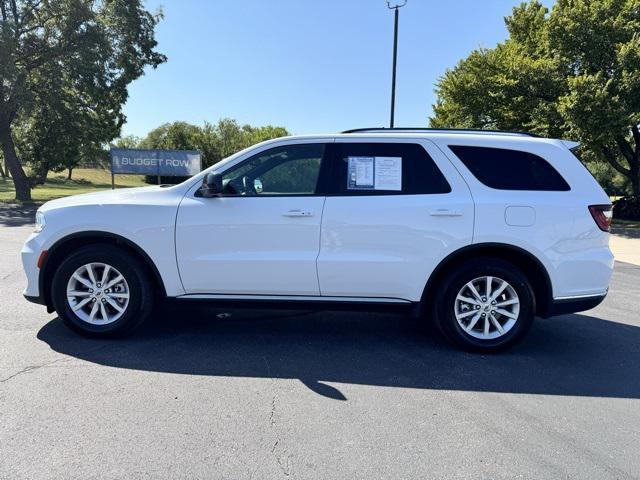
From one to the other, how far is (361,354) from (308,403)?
104 cm

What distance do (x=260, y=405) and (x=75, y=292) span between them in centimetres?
223

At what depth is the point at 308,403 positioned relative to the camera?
11.1 feet

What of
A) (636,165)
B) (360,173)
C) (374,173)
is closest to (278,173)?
(360,173)

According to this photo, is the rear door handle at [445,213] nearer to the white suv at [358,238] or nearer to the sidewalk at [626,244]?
the white suv at [358,238]

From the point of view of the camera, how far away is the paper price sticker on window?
14.2ft

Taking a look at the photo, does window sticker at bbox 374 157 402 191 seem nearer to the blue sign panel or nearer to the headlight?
the headlight

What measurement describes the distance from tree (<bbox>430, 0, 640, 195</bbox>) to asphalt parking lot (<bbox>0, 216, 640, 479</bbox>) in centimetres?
1380

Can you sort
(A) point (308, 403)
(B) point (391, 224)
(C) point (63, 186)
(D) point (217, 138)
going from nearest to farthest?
(A) point (308, 403) → (B) point (391, 224) → (C) point (63, 186) → (D) point (217, 138)

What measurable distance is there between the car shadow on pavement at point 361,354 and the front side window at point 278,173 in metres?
1.43

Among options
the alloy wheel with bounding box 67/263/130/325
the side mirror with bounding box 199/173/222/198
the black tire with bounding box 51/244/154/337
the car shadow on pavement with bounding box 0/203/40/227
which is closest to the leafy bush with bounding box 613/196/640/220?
the side mirror with bounding box 199/173/222/198

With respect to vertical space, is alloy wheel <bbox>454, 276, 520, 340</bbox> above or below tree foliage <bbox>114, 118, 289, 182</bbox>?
below

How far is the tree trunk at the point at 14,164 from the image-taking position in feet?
71.4

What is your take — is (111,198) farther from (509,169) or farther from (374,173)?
(509,169)

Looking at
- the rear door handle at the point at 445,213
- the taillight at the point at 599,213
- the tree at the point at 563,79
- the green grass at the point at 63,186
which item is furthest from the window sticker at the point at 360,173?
the green grass at the point at 63,186
